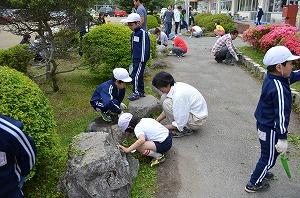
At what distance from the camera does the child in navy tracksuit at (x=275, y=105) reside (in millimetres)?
3359

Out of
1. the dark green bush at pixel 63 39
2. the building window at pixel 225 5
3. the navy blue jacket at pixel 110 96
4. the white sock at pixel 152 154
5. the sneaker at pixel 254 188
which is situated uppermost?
the dark green bush at pixel 63 39

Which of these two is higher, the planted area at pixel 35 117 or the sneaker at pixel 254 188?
the planted area at pixel 35 117

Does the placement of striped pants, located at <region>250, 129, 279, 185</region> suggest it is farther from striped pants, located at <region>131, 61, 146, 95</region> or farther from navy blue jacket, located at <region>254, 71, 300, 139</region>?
striped pants, located at <region>131, 61, 146, 95</region>

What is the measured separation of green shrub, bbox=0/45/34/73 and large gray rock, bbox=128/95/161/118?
3.45 m

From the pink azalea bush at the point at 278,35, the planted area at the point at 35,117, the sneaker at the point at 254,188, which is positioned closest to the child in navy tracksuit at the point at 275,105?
the sneaker at the point at 254,188

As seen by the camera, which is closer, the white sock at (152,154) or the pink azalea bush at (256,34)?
the white sock at (152,154)

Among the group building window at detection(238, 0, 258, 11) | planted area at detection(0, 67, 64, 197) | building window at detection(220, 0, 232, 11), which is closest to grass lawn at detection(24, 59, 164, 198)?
planted area at detection(0, 67, 64, 197)

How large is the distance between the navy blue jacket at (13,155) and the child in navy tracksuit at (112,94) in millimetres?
2837

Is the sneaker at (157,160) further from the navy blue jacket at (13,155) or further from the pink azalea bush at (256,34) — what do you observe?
the pink azalea bush at (256,34)

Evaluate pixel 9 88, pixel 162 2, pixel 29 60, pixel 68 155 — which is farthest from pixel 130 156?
pixel 162 2

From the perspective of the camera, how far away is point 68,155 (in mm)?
3629

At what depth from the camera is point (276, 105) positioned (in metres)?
3.39

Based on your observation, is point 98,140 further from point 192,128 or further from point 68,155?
point 192,128

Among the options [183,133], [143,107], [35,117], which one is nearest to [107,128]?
[143,107]
